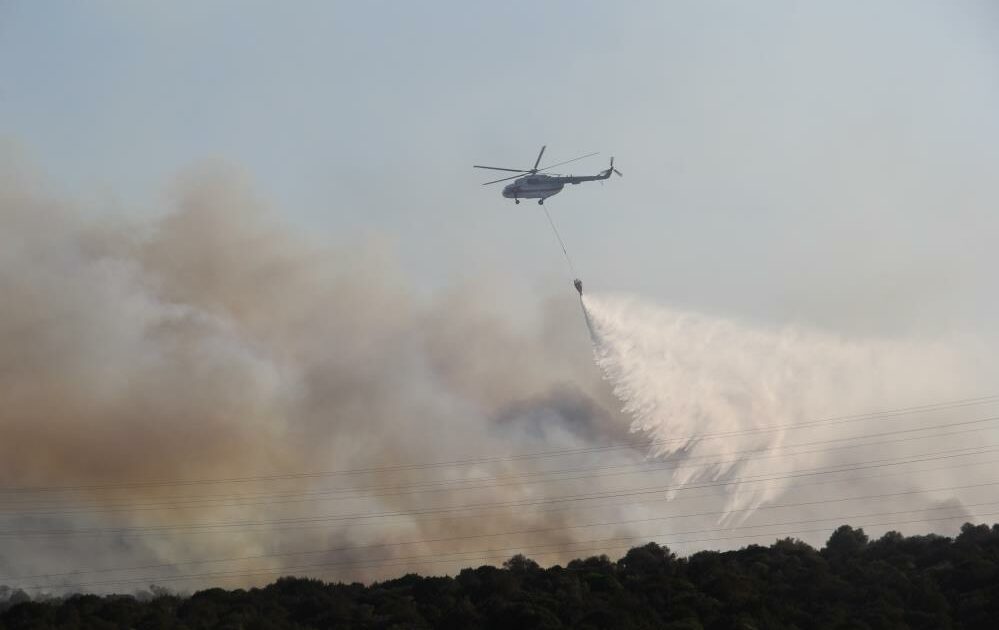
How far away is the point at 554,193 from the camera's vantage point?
165 meters

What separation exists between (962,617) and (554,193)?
2808 inches

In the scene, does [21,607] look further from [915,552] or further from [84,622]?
[915,552]

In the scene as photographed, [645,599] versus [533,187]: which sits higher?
[533,187]

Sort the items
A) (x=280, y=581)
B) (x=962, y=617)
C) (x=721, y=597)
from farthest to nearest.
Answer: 1. (x=280, y=581)
2. (x=721, y=597)
3. (x=962, y=617)

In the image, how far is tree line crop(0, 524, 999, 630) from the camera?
117 m

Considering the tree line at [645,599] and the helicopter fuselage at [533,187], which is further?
the helicopter fuselage at [533,187]

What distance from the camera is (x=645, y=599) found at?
412ft

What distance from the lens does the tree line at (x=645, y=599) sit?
383 feet

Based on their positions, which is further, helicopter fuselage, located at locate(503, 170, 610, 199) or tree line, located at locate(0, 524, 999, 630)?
helicopter fuselage, located at locate(503, 170, 610, 199)

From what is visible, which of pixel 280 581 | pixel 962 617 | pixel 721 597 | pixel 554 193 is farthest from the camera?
pixel 554 193

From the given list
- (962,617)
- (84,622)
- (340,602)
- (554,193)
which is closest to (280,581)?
(340,602)

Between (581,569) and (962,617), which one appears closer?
(962,617)

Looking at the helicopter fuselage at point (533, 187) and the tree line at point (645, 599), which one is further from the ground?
the helicopter fuselage at point (533, 187)

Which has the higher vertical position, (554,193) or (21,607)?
(554,193)
